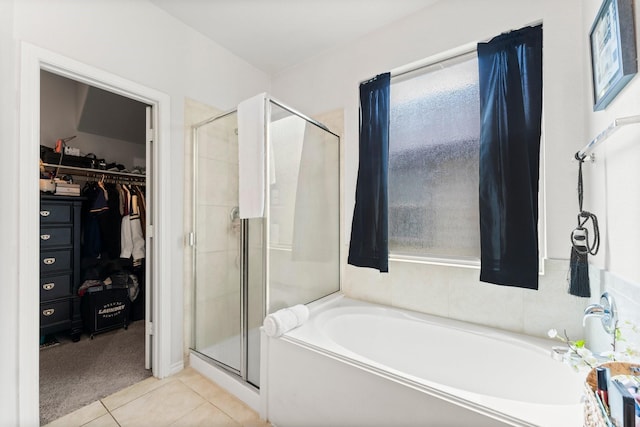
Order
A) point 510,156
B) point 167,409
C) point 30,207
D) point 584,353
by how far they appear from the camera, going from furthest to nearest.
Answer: point 167,409 → point 510,156 → point 30,207 → point 584,353

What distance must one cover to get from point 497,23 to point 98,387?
3.44m

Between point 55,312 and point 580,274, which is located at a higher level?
point 580,274

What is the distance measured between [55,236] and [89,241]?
0.95 feet

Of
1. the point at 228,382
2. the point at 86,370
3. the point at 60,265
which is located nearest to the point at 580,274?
the point at 228,382

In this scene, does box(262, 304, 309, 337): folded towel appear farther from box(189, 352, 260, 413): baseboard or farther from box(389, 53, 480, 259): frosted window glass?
box(389, 53, 480, 259): frosted window glass

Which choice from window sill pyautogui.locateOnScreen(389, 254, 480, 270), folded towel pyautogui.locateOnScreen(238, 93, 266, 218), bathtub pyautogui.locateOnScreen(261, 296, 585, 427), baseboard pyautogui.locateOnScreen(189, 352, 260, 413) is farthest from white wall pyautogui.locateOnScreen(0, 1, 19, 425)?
window sill pyautogui.locateOnScreen(389, 254, 480, 270)

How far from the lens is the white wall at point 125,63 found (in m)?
1.38

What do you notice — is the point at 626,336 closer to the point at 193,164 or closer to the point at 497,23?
the point at 497,23

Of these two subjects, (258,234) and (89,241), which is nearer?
(258,234)

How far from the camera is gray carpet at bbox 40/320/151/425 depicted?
173 centimetres

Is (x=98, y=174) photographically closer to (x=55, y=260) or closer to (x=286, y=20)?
(x=55, y=260)

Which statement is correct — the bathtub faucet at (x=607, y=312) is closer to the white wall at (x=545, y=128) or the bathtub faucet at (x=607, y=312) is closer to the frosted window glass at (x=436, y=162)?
the white wall at (x=545, y=128)

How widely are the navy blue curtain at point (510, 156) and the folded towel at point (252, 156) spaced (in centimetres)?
129

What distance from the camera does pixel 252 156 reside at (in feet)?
5.58
